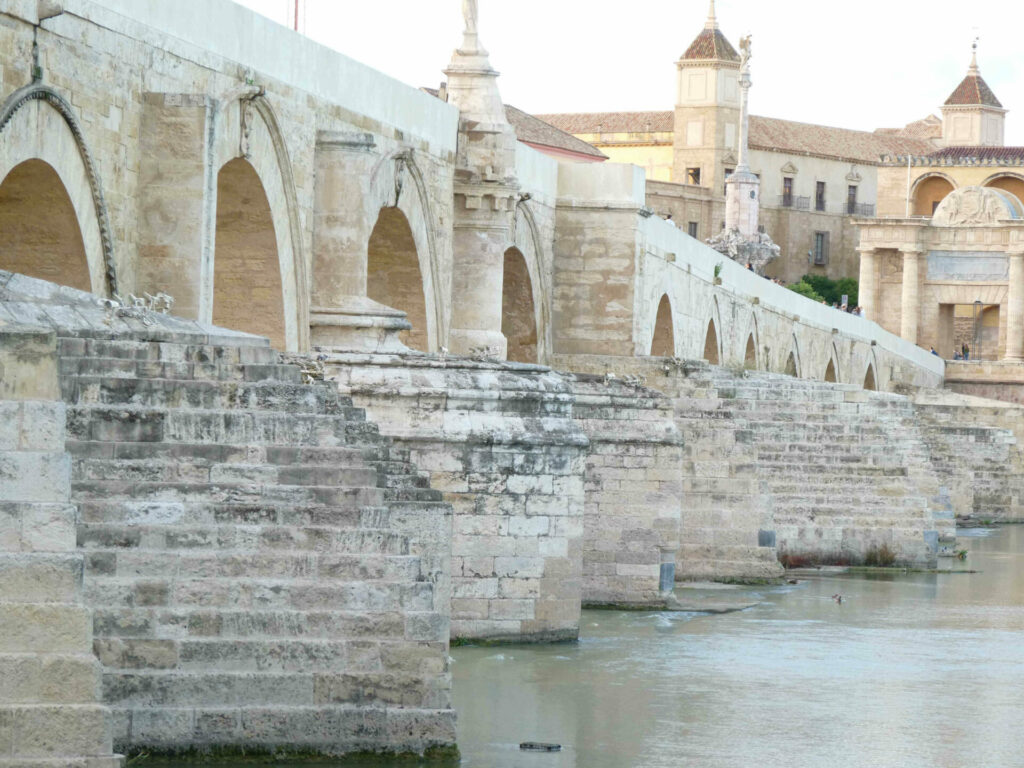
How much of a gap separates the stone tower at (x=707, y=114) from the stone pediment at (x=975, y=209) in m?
12.4

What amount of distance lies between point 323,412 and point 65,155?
186 inches

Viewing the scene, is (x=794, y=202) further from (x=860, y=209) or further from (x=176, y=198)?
(x=176, y=198)

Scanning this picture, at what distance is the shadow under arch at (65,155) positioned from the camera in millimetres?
12023

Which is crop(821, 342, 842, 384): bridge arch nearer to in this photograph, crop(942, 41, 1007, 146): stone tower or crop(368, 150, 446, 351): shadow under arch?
crop(368, 150, 446, 351): shadow under arch

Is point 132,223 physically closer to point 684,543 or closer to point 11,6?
point 11,6

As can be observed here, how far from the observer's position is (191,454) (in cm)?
840

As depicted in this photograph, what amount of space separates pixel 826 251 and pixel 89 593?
74760 mm

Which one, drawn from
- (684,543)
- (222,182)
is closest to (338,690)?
(222,182)

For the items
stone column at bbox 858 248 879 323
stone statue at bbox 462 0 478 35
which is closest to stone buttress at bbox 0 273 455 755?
stone statue at bbox 462 0 478 35

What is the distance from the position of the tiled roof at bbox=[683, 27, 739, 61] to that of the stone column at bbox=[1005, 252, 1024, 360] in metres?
17.2

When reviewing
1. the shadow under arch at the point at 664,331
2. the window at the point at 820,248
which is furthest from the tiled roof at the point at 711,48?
the shadow under arch at the point at 664,331

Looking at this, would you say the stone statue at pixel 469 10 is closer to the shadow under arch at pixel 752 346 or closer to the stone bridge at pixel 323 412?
the stone bridge at pixel 323 412

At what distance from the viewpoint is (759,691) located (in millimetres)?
11578

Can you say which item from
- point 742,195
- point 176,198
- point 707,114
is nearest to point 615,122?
point 707,114
